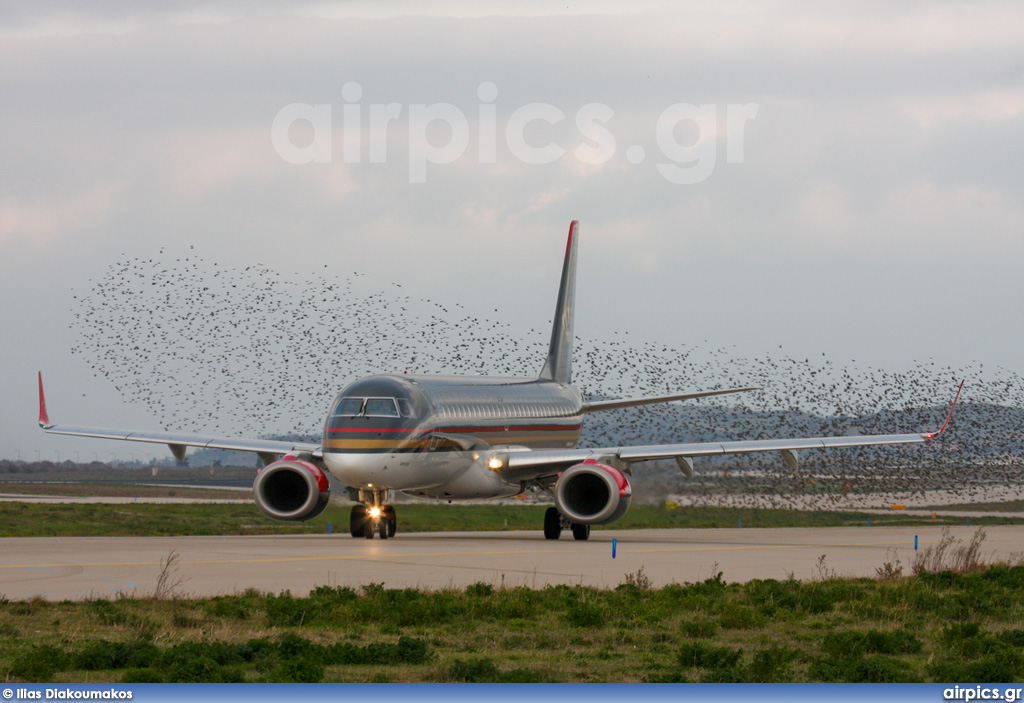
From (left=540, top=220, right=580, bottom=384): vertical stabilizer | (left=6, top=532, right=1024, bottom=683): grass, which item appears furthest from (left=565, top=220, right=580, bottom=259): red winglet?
(left=6, top=532, right=1024, bottom=683): grass

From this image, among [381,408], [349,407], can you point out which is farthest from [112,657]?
[381,408]

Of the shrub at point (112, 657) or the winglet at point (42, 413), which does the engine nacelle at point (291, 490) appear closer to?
the winglet at point (42, 413)

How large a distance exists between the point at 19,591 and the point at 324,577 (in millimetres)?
5157

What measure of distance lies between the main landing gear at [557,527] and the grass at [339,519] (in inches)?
253

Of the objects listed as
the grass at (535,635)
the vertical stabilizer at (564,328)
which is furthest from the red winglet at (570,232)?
the grass at (535,635)

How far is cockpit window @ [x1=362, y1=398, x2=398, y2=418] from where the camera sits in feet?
110

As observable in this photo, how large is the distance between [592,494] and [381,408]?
6220 mm

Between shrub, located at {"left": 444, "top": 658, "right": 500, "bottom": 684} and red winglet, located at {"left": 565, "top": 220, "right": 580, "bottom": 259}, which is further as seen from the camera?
red winglet, located at {"left": 565, "top": 220, "right": 580, "bottom": 259}

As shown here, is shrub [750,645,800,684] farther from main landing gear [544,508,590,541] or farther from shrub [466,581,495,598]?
main landing gear [544,508,590,541]

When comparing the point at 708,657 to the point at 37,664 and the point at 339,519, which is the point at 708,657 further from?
the point at 339,519

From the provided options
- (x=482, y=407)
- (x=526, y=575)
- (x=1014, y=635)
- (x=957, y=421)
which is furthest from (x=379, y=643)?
(x=957, y=421)

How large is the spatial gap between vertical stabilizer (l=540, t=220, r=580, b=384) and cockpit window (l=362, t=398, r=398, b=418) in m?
14.2

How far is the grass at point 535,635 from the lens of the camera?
12.9 m

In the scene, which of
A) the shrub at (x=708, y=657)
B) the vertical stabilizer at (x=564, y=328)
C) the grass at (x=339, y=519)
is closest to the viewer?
the shrub at (x=708, y=657)
